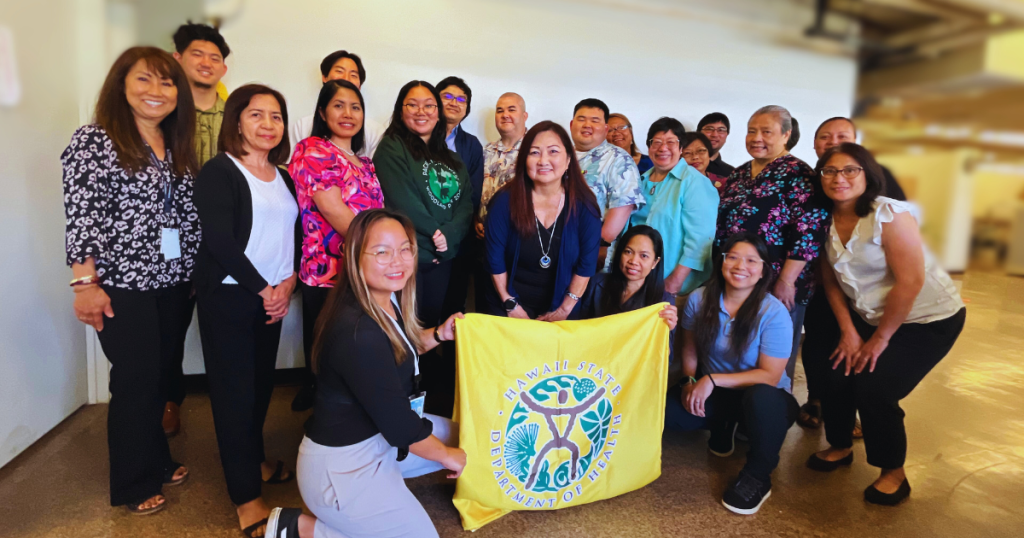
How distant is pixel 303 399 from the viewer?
2775 millimetres

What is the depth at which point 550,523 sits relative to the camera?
1843 millimetres

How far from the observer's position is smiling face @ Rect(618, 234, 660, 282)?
227cm

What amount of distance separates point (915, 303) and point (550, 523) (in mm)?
1627

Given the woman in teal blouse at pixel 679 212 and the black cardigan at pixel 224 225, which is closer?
the black cardigan at pixel 224 225

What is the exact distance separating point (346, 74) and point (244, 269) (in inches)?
54.8

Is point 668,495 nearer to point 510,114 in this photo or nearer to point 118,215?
point 510,114

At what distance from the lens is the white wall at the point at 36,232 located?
1.99 metres

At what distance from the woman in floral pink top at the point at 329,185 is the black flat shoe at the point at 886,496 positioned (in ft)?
7.46

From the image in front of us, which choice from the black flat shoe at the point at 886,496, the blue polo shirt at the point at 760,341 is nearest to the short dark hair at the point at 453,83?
the blue polo shirt at the point at 760,341

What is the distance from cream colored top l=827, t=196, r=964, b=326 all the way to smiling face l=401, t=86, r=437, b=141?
69.2 inches

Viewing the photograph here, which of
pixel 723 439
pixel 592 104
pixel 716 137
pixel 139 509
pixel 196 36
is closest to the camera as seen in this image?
pixel 139 509

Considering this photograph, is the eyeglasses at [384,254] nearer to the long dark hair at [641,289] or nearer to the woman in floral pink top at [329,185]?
the woman in floral pink top at [329,185]

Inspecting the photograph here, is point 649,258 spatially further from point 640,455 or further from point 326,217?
point 326,217

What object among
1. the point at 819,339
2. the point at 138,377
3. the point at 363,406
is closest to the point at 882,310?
the point at 819,339
